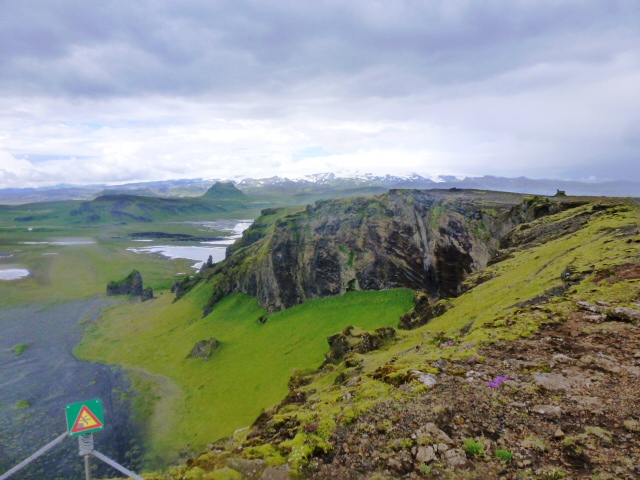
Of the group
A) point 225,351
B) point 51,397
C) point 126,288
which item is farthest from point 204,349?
point 126,288

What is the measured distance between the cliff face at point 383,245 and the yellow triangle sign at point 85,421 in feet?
201

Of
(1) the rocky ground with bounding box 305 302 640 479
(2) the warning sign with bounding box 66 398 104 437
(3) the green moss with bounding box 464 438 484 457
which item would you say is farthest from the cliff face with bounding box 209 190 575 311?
(2) the warning sign with bounding box 66 398 104 437

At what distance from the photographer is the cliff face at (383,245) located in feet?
226

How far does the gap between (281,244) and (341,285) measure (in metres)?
21.7

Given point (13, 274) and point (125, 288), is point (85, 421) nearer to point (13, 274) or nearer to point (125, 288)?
point (125, 288)

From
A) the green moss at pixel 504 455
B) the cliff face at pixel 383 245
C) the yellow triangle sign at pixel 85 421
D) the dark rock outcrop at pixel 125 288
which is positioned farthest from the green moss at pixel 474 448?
the dark rock outcrop at pixel 125 288

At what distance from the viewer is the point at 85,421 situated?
13.7 meters

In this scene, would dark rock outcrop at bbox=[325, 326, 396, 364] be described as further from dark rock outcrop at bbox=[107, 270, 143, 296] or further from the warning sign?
dark rock outcrop at bbox=[107, 270, 143, 296]

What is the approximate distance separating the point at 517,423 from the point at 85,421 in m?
17.1

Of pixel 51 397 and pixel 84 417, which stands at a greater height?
pixel 84 417

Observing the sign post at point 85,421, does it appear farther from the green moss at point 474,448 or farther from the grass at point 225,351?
the grass at point 225,351

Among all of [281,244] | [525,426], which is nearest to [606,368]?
[525,426]

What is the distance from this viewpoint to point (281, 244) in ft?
321

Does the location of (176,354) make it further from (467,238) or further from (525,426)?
(525,426)
